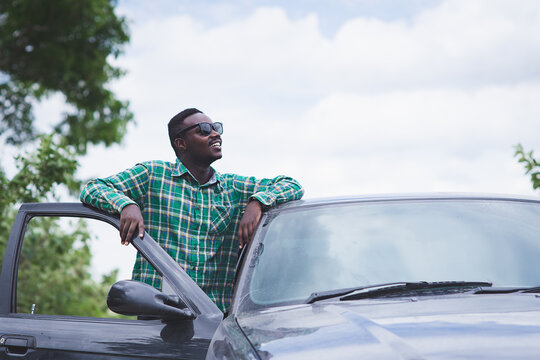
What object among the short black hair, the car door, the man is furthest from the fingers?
the short black hair

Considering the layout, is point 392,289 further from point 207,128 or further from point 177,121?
point 177,121

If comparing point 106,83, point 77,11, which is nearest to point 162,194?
point 77,11

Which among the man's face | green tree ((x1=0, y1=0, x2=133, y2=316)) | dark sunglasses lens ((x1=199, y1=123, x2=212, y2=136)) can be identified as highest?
green tree ((x1=0, y1=0, x2=133, y2=316))

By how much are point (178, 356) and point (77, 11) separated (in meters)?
14.3

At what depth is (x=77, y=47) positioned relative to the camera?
55.6ft

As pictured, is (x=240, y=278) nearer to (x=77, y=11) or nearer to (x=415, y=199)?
(x=415, y=199)

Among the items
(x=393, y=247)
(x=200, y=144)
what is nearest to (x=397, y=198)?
(x=393, y=247)

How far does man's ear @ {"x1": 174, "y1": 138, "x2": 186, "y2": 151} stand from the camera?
4.45m

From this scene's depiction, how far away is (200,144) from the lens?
4.38 m

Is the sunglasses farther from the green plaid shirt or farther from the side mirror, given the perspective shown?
the side mirror

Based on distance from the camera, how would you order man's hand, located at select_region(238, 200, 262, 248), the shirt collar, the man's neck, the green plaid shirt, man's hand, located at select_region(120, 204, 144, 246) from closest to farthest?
man's hand, located at select_region(120, 204, 144, 246) < man's hand, located at select_region(238, 200, 262, 248) < the green plaid shirt < the shirt collar < the man's neck

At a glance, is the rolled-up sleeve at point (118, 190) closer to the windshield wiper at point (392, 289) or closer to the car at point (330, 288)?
the car at point (330, 288)

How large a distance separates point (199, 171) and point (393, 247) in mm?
1521

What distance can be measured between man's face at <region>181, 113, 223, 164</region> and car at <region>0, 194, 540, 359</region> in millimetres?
909
